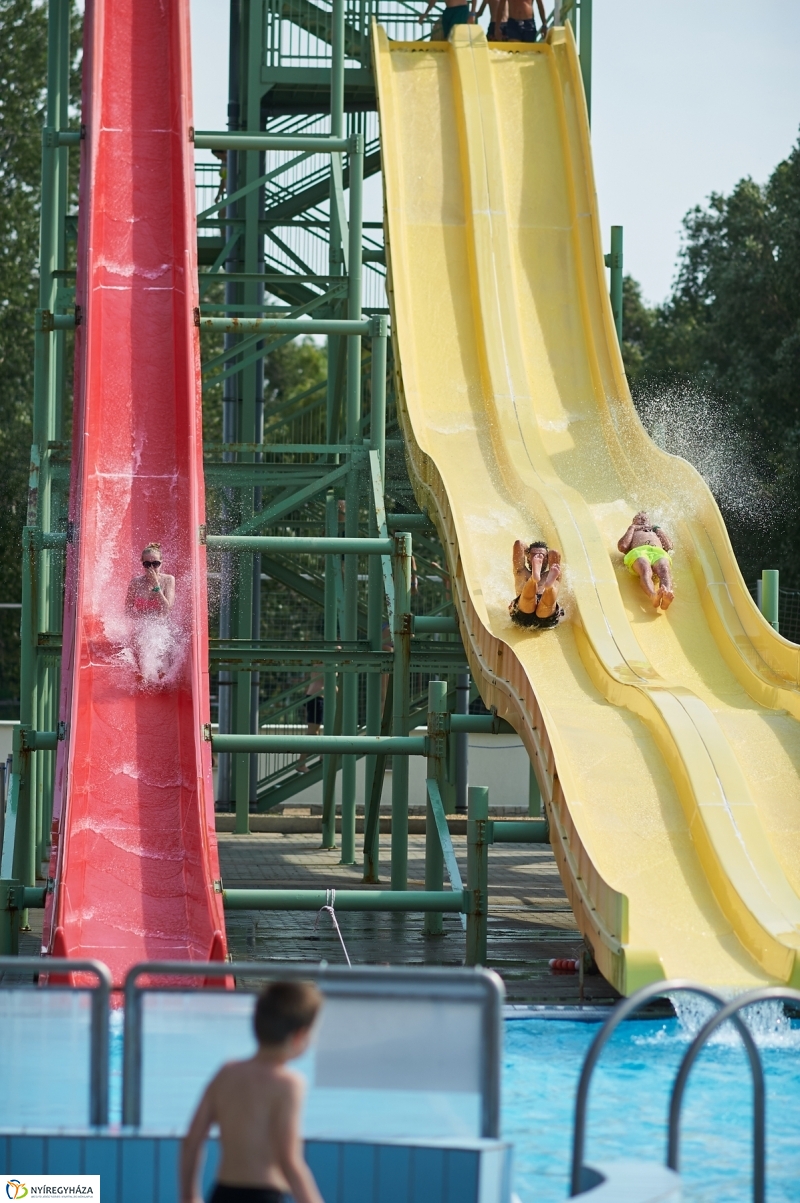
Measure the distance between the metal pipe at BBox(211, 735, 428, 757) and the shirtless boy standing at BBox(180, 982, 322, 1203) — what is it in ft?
19.2

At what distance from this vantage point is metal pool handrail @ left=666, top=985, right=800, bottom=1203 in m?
5.03

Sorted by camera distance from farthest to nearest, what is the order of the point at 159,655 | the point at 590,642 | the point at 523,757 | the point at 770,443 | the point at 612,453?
the point at 770,443 → the point at 523,757 → the point at 612,453 → the point at 590,642 → the point at 159,655

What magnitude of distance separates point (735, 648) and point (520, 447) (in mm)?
2781

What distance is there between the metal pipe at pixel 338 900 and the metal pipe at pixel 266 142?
6.45 meters

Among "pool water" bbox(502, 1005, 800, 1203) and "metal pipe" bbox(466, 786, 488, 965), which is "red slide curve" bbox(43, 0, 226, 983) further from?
"pool water" bbox(502, 1005, 800, 1203)

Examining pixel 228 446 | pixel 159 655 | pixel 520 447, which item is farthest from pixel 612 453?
pixel 159 655

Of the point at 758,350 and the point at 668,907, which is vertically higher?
the point at 758,350

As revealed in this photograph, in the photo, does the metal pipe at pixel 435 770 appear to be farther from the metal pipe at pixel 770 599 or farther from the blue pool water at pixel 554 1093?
the metal pipe at pixel 770 599

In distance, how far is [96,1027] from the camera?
16.4 ft

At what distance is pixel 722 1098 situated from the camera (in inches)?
302

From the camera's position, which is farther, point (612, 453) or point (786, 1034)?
point (612, 453)

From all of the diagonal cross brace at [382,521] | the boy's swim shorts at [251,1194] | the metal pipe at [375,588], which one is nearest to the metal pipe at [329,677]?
the metal pipe at [375,588]

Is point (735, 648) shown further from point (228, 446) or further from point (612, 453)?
point (228, 446)

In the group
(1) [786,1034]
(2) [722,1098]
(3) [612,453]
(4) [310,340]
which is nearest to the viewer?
(2) [722,1098]
